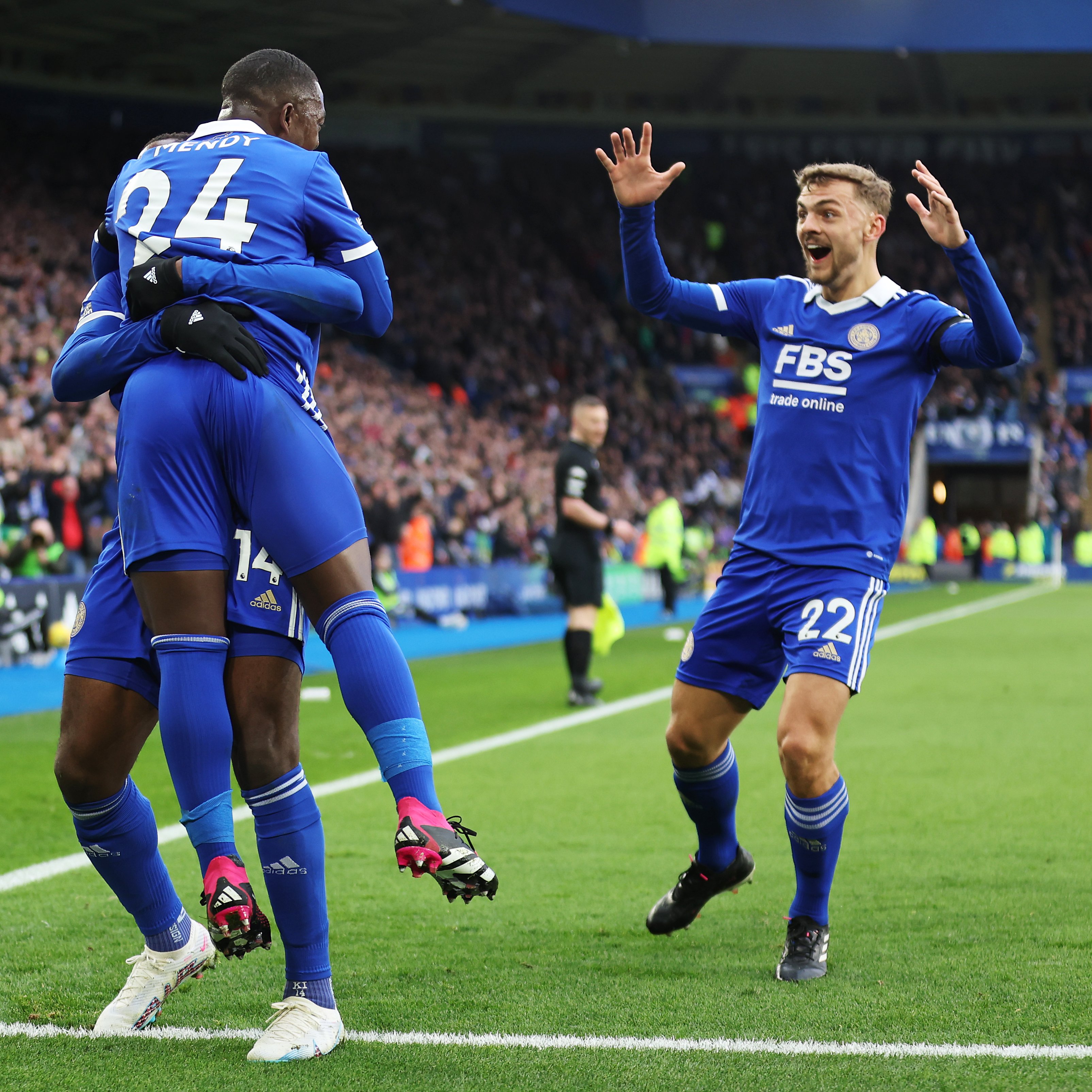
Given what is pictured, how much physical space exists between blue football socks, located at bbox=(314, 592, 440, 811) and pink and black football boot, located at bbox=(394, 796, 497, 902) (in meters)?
0.17

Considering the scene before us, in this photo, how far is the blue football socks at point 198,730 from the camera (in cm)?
300

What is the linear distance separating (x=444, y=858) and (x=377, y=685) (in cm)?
44

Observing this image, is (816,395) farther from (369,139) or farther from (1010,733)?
(369,139)

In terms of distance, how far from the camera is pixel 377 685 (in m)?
3.03

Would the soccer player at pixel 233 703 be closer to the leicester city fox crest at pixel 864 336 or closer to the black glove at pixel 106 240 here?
the black glove at pixel 106 240

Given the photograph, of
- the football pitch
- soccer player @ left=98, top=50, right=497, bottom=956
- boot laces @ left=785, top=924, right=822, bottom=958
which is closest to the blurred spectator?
the football pitch

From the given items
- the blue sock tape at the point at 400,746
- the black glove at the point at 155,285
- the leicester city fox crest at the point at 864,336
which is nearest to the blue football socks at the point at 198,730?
the blue sock tape at the point at 400,746

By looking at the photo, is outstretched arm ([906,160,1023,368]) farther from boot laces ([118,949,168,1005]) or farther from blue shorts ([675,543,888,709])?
boot laces ([118,949,168,1005])

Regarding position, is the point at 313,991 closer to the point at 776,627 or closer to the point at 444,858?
the point at 444,858

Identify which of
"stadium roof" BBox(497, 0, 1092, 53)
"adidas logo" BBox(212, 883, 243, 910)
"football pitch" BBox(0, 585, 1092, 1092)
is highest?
"stadium roof" BBox(497, 0, 1092, 53)

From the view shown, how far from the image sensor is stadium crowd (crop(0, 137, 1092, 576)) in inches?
782

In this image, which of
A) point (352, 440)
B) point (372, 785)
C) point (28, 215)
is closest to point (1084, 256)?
point (352, 440)

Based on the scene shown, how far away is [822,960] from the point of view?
3861mm

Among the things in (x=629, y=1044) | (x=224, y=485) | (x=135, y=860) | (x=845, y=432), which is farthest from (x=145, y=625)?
(x=845, y=432)
